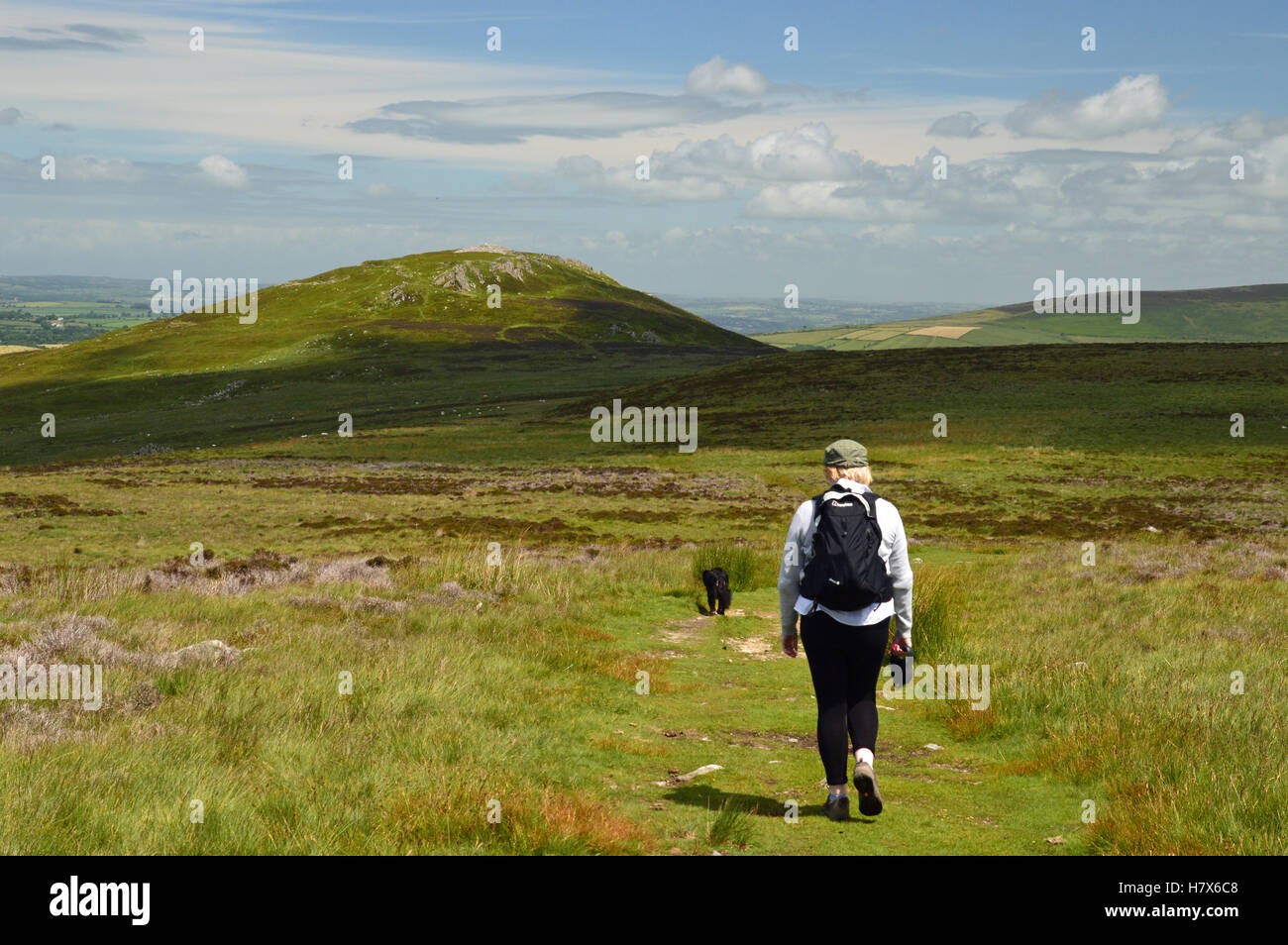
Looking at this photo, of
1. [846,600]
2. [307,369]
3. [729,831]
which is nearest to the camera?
[729,831]

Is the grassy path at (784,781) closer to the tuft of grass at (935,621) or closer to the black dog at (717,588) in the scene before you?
the tuft of grass at (935,621)

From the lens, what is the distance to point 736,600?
21.6m

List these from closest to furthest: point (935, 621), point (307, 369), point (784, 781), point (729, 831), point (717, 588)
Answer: point (729, 831), point (784, 781), point (935, 621), point (717, 588), point (307, 369)

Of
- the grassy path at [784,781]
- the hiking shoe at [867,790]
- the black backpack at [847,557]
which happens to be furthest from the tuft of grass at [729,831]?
the black backpack at [847,557]

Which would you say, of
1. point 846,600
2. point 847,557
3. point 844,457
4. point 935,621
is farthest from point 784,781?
point 935,621

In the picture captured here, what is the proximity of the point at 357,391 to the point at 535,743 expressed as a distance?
397ft

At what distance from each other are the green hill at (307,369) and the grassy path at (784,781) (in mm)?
78582

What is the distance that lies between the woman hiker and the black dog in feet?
36.9

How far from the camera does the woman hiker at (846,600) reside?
24.6 feet

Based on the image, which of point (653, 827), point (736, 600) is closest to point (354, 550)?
point (736, 600)

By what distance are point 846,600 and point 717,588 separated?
11857 mm

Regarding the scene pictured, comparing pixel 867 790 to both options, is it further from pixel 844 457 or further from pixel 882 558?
pixel 844 457

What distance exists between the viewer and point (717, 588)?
759 inches
